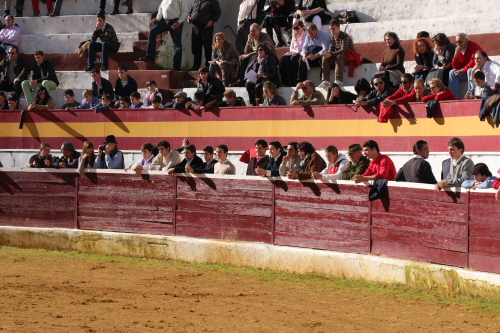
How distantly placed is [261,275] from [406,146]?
2.76m

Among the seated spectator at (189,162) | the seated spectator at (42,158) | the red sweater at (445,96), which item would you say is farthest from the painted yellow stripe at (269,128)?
the seated spectator at (189,162)

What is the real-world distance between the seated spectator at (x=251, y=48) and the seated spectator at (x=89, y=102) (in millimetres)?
2428

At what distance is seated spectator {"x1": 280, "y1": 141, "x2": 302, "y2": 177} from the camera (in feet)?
33.7

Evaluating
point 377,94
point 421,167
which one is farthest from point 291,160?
point 421,167

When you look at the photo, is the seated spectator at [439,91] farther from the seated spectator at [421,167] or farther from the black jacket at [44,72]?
the black jacket at [44,72]

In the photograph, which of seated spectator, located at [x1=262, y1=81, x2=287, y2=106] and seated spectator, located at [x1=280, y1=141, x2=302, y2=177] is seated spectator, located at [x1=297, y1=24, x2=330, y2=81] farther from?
seated spectator, located at [x1=280, y1=141, x2=302, y2=177]

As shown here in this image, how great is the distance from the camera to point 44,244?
12.2 metres

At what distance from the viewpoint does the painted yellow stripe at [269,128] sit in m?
10.5

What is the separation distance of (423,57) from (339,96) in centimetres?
123

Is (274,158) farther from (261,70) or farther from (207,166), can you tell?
(261,70)

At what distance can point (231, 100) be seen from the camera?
13.0 meters

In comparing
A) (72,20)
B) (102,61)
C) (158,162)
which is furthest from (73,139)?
(72,20)

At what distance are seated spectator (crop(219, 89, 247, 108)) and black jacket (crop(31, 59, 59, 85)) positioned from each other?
12.6 ft

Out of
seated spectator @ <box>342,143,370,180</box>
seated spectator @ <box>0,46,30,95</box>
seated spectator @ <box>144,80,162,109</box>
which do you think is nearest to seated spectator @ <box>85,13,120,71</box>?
seated spectator @ <box>0,46,30,95</box>
